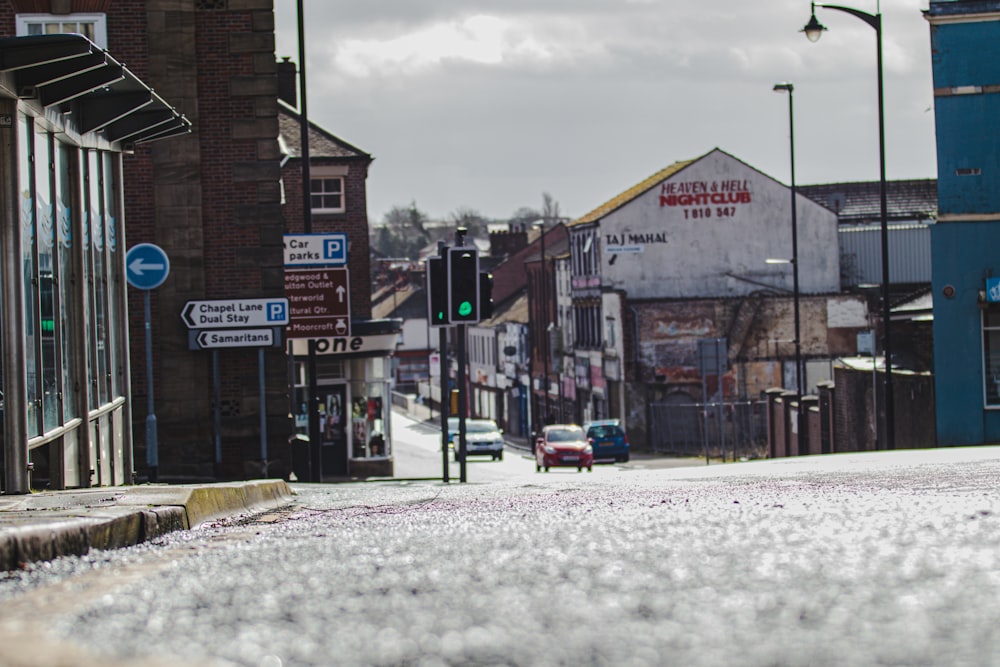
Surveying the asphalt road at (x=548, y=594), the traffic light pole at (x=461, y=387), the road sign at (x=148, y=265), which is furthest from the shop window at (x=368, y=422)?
the asphalt road at (x=548, y=594)

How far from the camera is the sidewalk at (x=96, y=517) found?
5570 millimetres

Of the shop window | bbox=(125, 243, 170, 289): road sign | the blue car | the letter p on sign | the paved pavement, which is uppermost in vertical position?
bbox=(125, 243, 170, 289): road sign

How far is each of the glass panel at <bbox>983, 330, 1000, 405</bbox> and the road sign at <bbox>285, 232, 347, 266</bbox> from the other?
15.9m

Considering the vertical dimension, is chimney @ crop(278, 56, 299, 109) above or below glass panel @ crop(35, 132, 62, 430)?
above

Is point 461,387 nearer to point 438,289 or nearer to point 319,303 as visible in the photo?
point 438,289

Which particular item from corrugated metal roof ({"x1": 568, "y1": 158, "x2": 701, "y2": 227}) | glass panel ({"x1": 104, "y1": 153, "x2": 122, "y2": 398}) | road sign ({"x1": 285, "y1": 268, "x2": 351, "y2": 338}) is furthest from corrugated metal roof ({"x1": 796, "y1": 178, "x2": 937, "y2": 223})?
glass panel ({"x1": 104, "y1": 153, "x2": 122, "y2": 398})

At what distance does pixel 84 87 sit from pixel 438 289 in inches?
345

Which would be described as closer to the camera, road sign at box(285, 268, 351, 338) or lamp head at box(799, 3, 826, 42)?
road sign at box(285, 268, 351, 338)

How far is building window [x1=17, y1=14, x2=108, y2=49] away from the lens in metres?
20.7

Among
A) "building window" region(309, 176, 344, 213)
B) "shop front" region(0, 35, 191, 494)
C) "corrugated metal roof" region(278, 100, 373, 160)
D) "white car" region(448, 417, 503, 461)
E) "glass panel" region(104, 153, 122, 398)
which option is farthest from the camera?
"white car" region(448, 417, 503, 461)

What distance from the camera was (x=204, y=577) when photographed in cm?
487

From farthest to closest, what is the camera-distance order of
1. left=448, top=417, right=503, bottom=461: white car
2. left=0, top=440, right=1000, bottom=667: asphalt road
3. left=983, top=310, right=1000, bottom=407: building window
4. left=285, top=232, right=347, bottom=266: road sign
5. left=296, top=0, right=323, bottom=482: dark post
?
1. left=448, top=417, right=503, bottom=461: white car
2. left=983, top=310, right=1000, bottom=407: building window
3. left=296, top=0, right=323, bottom=482: dark post
4. left=285, top=232, right=347, bottom=266: road sign
5. left=0, top=440, right=1000, bottom=667: asphalt road

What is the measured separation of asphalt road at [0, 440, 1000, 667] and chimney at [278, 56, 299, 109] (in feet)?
132

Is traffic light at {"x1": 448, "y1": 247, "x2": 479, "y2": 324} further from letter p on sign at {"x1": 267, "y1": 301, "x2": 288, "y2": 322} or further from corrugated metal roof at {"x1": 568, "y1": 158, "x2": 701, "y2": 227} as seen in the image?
corrugated metal roof at {"x1": 568, "y1": 158, "x2": 701, "y2": 227}
